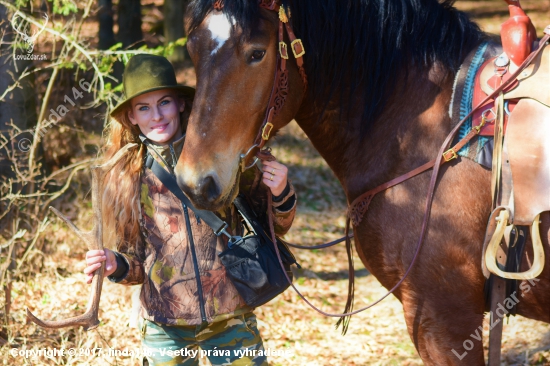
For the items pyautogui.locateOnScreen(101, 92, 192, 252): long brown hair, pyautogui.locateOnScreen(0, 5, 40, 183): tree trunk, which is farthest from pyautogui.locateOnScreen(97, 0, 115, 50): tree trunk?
pyautogui.locateOnScreen(101, 92, 192, 252): long brown hair

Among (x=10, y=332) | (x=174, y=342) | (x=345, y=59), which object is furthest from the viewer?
(x=10, y=332)

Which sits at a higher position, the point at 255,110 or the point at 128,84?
the point at 128,84

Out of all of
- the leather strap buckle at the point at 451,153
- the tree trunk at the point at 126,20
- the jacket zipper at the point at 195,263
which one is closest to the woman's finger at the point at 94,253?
the jacket zipper at the point at 195,263

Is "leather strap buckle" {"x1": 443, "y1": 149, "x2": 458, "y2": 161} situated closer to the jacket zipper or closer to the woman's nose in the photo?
the jacket zipper

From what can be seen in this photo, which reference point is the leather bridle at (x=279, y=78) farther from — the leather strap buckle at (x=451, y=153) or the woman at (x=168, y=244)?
the leather strap buckle at (x=451, y=153)

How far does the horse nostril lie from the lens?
2.17 metres

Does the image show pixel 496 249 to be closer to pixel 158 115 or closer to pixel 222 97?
pixel 222 97

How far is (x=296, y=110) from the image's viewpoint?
2.52 m

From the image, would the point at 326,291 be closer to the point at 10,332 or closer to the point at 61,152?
the point at 10,332

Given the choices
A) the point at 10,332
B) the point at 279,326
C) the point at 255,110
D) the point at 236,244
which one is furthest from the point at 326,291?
the point at 255,110

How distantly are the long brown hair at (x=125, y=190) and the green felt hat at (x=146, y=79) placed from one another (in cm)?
8

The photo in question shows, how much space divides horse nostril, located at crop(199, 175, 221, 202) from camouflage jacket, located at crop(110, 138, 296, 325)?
49cm

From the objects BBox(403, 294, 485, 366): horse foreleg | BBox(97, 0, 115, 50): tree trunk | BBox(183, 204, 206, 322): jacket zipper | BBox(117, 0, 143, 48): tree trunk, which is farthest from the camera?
BBox(117, 0, 143, 48): tree trunk

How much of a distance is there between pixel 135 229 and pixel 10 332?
6.18 feet
